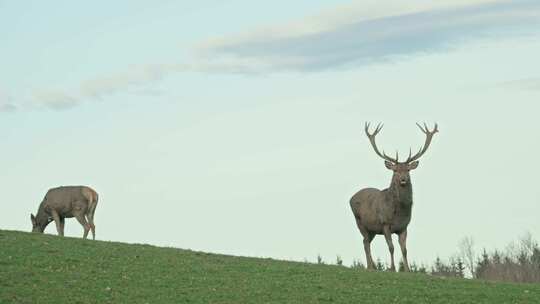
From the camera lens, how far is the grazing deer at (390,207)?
106 feet

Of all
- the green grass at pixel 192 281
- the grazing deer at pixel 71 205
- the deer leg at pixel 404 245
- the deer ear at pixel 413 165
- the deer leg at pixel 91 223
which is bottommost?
the green grass at pixel 192 281

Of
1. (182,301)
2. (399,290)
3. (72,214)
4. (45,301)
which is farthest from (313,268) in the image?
(72,214)

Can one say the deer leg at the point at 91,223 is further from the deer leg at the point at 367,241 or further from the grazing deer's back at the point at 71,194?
the deer leg at the point at 367,241

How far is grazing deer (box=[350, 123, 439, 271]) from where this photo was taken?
32406 millimetres

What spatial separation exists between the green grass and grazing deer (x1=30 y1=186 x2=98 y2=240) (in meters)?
7.31

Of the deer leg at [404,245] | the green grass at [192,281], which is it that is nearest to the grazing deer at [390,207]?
the deer leg at [404,245]

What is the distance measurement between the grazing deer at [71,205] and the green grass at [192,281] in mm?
7314

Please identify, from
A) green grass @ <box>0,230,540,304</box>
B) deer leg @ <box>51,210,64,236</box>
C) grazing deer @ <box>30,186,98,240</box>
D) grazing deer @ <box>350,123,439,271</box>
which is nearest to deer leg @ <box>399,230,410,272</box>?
grazing deer @ <box>350,123,439,271</box>

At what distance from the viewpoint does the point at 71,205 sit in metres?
39.6

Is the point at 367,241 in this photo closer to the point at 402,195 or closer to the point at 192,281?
the point at 402,195

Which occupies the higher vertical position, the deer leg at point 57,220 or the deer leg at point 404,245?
the deer leg at point 57,220

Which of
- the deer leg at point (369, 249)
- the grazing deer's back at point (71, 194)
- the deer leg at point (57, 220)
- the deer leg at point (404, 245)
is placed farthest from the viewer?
the deer leg at point (57, 220)

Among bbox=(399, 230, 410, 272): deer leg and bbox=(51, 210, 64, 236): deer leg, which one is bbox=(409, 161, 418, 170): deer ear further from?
bbox=(51, 210, 64, 236): deer leg

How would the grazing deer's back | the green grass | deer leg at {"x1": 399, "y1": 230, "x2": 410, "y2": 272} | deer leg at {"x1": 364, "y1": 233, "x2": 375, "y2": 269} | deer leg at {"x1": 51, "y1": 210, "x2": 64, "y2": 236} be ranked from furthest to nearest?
deer leg at {"x1": 51, "y1": 210, "x2": 64, "y2": 236} < the grazing deer's back < deer leg at {"x1": 364, "y1": 233, "x2": 375, "y2": 269} < deer leg at {"x1": 399, "y1": 230, "x2": 410, "y2": 272} < the green grass
